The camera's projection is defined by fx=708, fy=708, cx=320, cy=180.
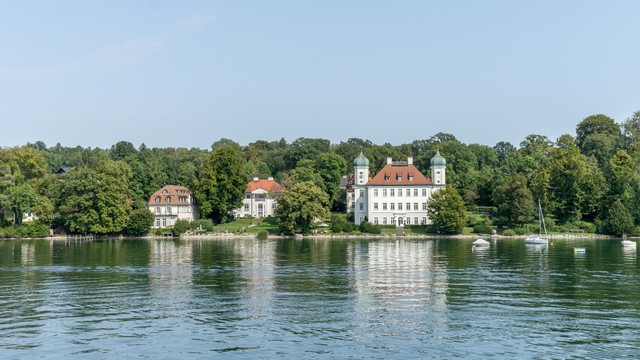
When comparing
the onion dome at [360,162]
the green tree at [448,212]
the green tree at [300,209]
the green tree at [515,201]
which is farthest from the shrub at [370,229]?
the green tree at [515,201]

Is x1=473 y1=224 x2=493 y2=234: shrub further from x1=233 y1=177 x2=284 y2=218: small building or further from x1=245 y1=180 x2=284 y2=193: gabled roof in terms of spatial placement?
x1=233 y1=177 x2=284 y2=218: small building

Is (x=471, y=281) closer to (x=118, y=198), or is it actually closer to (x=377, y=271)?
(x=377, y=271)

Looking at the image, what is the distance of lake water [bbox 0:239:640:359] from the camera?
2505 centimetres

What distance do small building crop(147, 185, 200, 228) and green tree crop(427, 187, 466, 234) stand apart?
39.3 m

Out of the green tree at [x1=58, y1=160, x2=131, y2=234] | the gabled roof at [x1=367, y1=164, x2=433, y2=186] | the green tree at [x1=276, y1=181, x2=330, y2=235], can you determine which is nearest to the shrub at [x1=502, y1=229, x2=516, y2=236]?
the gabled roof at [x1=367, y1=164, x2=433, y2=186]

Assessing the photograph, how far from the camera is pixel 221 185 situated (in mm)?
110375

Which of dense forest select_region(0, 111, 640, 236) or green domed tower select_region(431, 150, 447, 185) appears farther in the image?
green domed tower select_region(431, 150, 447, 185)

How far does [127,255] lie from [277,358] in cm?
4424

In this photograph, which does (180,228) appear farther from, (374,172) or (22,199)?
(374,172)

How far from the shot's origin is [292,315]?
30.8 m

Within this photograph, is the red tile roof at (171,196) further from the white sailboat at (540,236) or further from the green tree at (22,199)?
the white sailboat at (540,236)

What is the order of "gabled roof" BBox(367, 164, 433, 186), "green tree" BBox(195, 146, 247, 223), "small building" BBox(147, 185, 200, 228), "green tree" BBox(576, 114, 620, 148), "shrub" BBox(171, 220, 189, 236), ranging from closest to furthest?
"shrub" BBox(171, 220, 189, 236) < "green tree" BBox(195, 146, 247, 223) < "gabled roof" BBox(367, 164, 433, 186) < "small building" BBox(147, 185, 200, 228) < "green tree" BBox(576, 114, 620, 148)

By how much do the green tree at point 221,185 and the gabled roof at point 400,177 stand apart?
2088 centimetres

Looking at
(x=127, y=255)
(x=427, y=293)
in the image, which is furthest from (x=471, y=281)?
(x=127, y=255)
